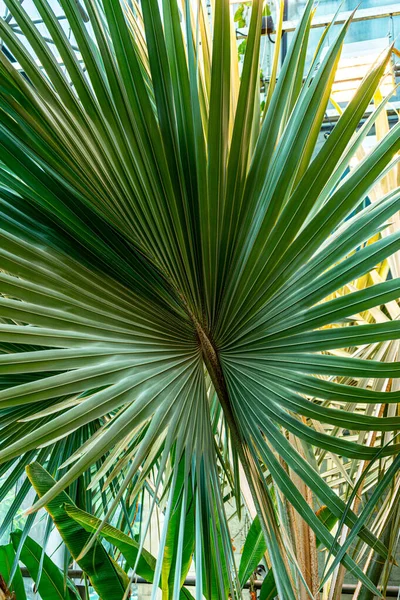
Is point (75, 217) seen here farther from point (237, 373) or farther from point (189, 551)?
point (189, 551)

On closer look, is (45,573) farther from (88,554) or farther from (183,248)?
(183,248)

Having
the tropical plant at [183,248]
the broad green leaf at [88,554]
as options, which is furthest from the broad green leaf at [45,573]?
the tropical plant at [183,248]

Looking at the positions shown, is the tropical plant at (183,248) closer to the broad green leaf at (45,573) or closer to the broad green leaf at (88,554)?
the broad green leaf at (88,554)

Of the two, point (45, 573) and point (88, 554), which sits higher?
point (88, 554)

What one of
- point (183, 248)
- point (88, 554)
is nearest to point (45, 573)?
point (88, 554)

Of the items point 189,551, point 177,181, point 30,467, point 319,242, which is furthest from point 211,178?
point 189,551

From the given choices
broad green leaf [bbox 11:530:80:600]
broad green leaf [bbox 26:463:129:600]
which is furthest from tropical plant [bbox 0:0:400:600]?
broad green leaf [bbox 11:530:80:600]

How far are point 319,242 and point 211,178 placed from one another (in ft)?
0.56

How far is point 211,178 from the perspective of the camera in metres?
0.82

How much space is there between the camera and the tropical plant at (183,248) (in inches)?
29.1

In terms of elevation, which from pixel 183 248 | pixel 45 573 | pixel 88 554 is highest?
pixel 183 248

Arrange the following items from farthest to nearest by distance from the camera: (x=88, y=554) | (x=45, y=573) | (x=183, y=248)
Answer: (x=45, y=573)
(x=88, y=554)
(x=183, y=248)

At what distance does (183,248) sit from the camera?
0.90 m

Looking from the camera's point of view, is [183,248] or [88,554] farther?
[88,554]
